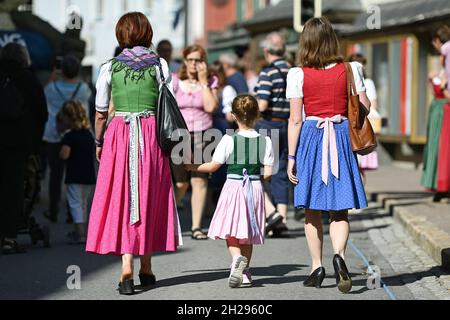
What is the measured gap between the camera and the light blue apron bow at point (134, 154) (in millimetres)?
8691

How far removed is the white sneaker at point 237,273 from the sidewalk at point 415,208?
1988 millimetres

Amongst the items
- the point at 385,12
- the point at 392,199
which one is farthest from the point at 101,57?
the point at 392,199

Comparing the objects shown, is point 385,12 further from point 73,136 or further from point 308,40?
point 308,40

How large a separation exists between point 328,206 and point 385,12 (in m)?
17.1

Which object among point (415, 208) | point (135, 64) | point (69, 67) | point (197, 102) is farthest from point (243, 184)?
point (415, 208)

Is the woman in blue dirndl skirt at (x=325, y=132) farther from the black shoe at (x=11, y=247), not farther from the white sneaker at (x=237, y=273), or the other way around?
the black shoe at (x=11, y=247)

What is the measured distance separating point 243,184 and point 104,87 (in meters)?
1.26

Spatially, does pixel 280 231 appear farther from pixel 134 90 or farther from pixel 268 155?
pixel 134 90

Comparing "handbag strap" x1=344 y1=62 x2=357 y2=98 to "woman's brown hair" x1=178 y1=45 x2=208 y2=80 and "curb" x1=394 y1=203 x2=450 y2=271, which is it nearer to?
"curb" x1=394 y1=203 x2=450 y2=271

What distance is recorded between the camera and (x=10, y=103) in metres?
11.3

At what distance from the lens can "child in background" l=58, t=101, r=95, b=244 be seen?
480 inches

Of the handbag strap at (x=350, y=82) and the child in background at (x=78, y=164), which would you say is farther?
the child in background at (x=78, y=164)

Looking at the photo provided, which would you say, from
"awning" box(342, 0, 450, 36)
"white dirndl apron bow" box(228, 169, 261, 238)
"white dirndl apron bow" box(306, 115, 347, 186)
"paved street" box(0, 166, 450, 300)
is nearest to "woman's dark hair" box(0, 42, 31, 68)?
"paved street" box(0, 166, 450, 300)

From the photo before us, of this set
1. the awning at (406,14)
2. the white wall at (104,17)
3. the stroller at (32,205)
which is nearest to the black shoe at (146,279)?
the stroller at (32,205)
